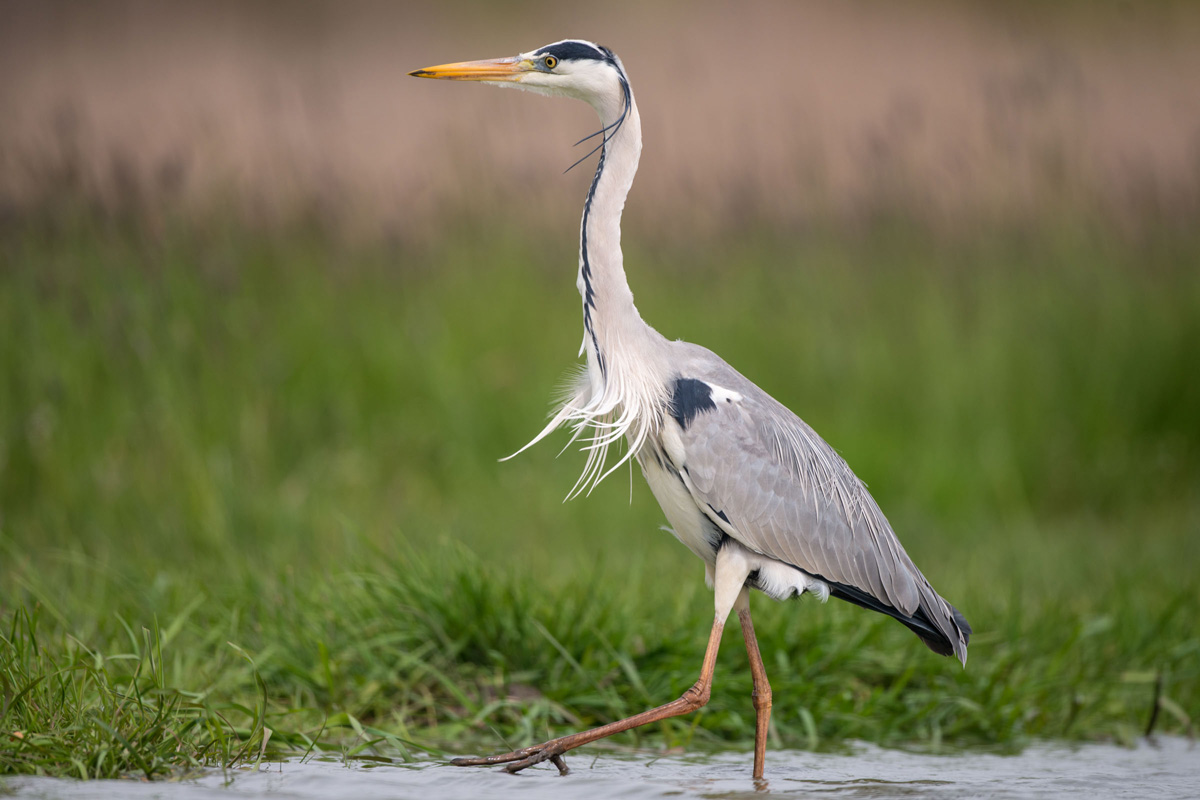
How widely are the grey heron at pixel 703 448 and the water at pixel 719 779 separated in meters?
0.22

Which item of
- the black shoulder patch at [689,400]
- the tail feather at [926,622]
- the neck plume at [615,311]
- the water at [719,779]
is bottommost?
the water at [719,779]

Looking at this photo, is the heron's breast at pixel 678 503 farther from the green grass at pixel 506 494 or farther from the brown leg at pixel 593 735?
the green grass at pixel 506 494

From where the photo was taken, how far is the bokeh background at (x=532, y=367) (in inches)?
174

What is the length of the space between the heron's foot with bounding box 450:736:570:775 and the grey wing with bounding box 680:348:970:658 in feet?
2.86

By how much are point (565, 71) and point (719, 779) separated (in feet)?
7.60

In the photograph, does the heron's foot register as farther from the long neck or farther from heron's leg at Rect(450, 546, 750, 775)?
the long neck

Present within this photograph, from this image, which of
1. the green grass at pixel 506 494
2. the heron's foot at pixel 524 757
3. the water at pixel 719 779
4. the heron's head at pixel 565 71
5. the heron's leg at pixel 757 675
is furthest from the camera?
the green grass at pixel 506 494

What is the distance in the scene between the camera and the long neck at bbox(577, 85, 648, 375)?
373 cm

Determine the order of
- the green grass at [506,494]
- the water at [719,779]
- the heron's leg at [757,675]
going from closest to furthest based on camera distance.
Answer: the water at [719,779]
the heron's leg at [757,675]
the green grass at [506,494]

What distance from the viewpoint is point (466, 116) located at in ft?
28.4

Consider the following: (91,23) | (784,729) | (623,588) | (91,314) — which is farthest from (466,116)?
(784,729)

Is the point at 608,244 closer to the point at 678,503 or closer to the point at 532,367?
the point at 678,503

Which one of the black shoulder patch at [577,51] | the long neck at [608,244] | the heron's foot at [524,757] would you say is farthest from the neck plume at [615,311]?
the heron's foot at [524,757]

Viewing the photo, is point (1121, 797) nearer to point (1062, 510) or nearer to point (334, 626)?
point (334, 626)
